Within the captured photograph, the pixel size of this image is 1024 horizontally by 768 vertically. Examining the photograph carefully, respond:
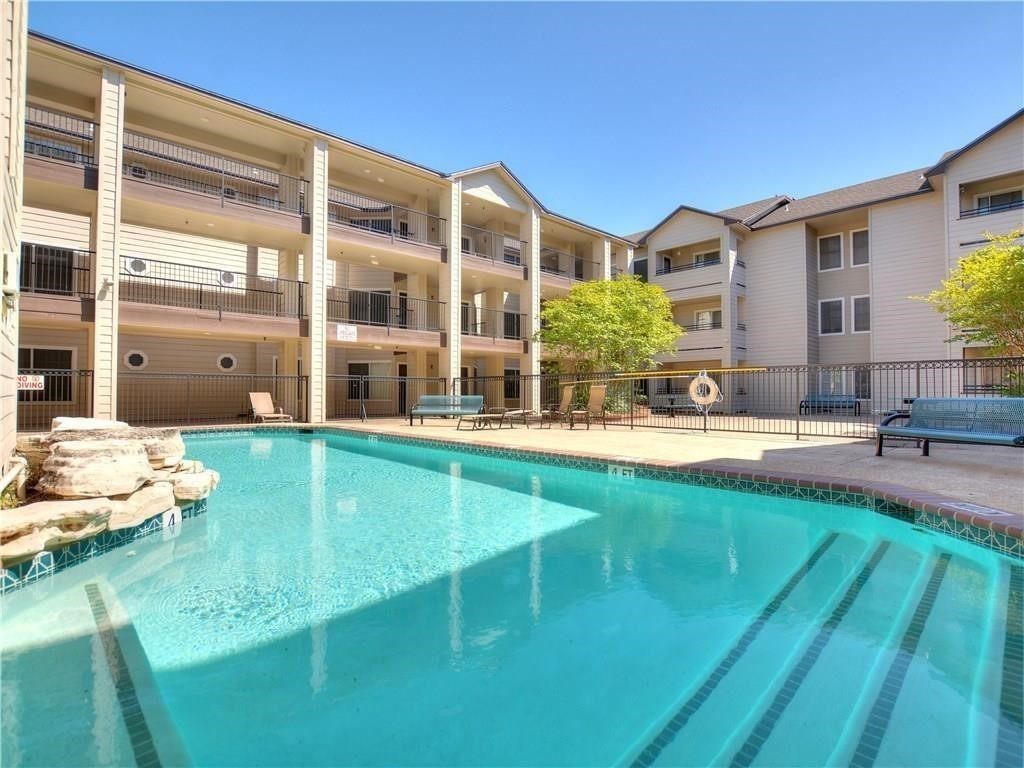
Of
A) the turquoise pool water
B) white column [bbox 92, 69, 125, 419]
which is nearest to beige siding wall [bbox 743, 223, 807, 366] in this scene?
the turquoise pool water

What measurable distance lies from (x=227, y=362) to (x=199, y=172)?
20.6 feet

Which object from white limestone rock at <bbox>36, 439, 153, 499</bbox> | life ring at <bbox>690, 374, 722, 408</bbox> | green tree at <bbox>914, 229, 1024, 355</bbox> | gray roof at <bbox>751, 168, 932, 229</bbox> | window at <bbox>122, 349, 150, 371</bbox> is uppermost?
gray roof at <bbox>751, 168, 932, 229</bbox>

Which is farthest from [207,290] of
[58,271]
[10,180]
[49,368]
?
[10,180]

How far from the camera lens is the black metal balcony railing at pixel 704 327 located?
22.9 m

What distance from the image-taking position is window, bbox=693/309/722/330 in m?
23.8

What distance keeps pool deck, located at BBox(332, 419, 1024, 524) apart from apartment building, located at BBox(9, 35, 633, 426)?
309 inches

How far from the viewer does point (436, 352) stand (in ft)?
69.2

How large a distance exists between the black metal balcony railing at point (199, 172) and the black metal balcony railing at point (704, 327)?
1759 centimetres

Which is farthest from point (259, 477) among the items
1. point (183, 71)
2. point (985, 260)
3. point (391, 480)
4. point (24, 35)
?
point (985, 260)

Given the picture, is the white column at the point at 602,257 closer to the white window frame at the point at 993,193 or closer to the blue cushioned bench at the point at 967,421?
the white window frame at the point at 993,193

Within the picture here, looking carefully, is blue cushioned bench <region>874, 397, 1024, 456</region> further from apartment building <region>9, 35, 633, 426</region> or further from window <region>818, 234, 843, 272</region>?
window <region>818, 234, 843, 272</region>

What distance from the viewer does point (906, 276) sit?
61.5 feet

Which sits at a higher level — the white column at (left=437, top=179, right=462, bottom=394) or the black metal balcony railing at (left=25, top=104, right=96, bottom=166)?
the black metal balcony railing at (left=25, top=104, right=96, bottom=166)

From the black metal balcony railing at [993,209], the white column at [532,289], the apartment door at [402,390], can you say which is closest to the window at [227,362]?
the apartment door at [402,390]
